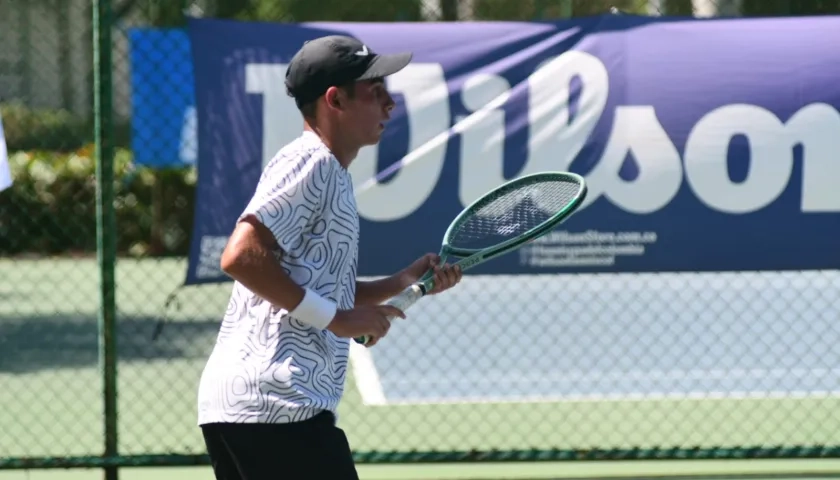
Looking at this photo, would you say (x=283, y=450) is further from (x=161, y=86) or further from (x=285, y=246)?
(x=161, y=86)

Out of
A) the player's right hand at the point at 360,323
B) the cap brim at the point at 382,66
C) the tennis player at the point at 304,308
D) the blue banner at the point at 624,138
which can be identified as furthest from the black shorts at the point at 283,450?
the blue banner at the point at 624,138

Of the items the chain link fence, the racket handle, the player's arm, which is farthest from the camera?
the chain link fence

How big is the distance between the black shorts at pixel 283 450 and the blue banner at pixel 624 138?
242cm

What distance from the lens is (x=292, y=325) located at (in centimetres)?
317

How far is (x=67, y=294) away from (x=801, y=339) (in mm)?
7266

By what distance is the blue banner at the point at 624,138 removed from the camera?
563cm

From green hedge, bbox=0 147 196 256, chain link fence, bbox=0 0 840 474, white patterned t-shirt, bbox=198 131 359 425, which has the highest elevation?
white patterned t-shirt, bbox=198 131 359 425

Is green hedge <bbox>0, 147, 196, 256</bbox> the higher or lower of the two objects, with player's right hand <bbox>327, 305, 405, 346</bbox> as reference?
lower

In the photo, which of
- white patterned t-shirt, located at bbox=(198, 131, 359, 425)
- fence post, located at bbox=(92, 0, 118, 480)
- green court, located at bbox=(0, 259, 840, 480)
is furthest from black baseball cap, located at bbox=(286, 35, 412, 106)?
green court, located at bbox=(0, 259, 840, 480)

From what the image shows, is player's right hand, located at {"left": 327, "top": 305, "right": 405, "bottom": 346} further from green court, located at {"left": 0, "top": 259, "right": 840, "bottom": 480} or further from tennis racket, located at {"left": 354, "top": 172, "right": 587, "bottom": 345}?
green court, located at {"left": 0, "top": 259, "right": 840, "bottom": 480}

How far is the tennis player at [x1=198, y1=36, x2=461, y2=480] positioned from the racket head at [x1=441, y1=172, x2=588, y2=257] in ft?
2.19

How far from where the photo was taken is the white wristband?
308 centimetres

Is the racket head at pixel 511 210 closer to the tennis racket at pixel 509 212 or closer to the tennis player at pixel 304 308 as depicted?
the tennis racket at pixel 509 212

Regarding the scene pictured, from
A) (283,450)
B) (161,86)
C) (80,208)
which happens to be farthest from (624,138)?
(80,208)
